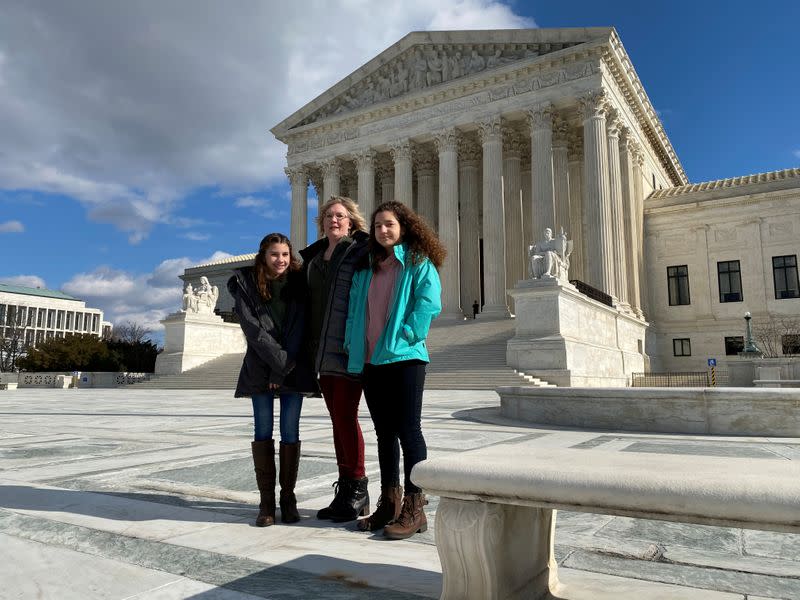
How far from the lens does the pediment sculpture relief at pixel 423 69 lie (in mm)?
33062

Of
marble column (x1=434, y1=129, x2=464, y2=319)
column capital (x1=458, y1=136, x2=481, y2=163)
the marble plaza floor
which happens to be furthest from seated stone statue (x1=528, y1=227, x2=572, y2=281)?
the marble plaza floor

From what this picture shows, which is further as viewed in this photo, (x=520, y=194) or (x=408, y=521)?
(x=520, y=194)

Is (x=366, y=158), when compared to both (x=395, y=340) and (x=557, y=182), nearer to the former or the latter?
(x=557, y=182)

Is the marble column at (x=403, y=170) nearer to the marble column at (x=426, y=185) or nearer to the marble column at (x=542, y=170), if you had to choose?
the marble column at (x=426, y=185)

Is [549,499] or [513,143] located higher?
[513,143]

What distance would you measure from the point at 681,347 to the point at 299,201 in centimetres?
2530

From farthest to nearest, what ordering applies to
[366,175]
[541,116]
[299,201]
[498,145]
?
[299,201]
[366,175]
[498,145]
[541,116]

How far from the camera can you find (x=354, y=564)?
2885 mm

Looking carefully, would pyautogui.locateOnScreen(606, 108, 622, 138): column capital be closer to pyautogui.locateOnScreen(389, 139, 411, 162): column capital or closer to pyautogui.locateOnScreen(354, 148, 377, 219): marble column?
pyautogui.locateOnScreen(389, 139, 411, 162): column capital

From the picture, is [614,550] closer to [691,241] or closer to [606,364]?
[606,364]

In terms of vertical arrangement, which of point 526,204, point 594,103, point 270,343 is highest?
point 594,103

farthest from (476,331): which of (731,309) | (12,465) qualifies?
(12,465)

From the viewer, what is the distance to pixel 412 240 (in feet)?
12.9

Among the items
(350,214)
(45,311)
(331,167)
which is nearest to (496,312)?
(331,167)
